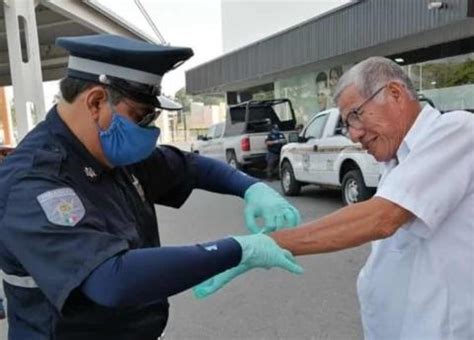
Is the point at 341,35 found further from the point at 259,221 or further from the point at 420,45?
the point at 259,221

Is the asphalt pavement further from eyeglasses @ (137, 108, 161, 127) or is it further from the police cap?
the police cap

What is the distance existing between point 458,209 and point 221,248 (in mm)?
714

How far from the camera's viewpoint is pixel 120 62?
1421 mm

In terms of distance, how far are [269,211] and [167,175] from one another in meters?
0.39

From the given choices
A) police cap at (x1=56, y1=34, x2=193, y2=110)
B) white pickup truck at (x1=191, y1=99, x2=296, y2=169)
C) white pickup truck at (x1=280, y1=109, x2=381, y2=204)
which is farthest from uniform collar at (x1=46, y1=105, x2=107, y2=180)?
white pickup truck at (x1=191, y1=99, x2=296, y2=169)

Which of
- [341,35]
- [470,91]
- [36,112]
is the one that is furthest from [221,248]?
[36,112]

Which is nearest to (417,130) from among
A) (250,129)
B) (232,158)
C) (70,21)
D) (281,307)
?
(281,307)

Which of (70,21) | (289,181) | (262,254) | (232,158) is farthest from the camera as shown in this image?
(70,21)

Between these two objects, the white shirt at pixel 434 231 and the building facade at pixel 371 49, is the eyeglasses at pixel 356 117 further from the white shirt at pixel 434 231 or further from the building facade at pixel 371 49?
the building facade at pixel 371 49

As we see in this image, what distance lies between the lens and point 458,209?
1.52 metres

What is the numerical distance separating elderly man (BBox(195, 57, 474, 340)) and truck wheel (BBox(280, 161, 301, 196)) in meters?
9.30

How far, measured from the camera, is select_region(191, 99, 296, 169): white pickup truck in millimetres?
14320

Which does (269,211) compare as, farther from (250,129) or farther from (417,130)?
(250,129)

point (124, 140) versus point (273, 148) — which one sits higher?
point (124, 140)
